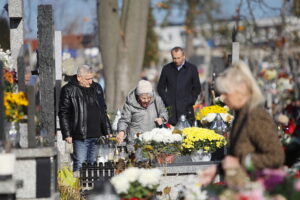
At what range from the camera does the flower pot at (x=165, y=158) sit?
33.7 ft

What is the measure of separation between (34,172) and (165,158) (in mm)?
2794

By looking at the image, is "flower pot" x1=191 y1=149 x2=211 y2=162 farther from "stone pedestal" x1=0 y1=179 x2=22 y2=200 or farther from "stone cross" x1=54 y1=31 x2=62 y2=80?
"stone pedestal" x1=0 y1=179 x2=22 y2=200

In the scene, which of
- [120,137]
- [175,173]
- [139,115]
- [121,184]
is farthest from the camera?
[139,115]

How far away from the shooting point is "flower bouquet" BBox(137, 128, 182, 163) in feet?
34.0

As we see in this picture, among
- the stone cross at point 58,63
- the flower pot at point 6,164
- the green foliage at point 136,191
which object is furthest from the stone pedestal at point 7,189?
the stone cross at point 58,63

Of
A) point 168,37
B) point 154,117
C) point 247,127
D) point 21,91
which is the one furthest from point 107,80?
point 168,37

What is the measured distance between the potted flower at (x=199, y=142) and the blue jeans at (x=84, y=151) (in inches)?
55.1

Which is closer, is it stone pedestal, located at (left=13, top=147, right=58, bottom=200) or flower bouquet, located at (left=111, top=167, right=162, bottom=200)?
flower bouquet, located at (left=111, top=167, right=162, bottom=200)

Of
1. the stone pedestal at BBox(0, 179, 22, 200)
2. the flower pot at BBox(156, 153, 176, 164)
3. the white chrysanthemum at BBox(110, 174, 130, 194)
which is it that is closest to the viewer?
the stone pedestal at BBox(0, 179, 22, 200)

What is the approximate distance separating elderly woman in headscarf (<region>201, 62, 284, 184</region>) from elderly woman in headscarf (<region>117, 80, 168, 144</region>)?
5.13 metres

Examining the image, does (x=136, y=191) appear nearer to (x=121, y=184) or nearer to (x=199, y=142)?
(x=121, y=184)

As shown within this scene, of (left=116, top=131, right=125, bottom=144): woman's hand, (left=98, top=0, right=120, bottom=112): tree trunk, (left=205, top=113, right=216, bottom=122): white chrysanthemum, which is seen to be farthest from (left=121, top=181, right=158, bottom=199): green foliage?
(left=98, top=0, right=120, bottom=112): tree trunk

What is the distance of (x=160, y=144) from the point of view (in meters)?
10.5

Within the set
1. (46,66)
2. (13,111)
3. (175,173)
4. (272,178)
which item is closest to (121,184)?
(13,111)
